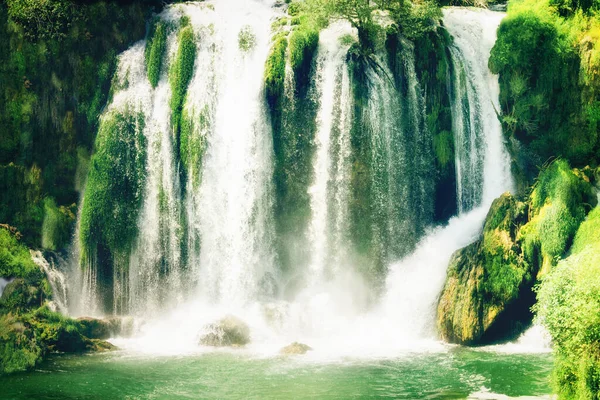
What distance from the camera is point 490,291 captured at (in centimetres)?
2845

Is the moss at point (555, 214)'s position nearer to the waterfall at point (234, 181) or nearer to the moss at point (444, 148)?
the moss at point (444, 148)

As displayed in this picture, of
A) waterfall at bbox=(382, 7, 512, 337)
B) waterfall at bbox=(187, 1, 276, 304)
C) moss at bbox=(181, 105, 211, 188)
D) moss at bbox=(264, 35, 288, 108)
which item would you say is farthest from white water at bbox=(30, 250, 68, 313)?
waterfall at bbox=(382, 7, 512, 337)

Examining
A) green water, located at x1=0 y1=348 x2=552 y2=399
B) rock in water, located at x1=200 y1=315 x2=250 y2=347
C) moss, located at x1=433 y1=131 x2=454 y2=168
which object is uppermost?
moss, located at x1=433 y1=131 x2=454 y2=168

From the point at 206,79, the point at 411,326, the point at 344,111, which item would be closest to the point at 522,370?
the point at 411,326

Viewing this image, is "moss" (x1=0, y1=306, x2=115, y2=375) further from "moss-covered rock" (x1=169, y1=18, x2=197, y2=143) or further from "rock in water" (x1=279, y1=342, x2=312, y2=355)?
"moss-covered rock" (x1=169, y1=18, x2=197, y2=143)

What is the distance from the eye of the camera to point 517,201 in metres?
29.9

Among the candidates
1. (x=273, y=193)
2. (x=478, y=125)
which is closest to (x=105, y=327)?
(x=273, y=193)

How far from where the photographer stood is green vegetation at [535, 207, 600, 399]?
55.7ft

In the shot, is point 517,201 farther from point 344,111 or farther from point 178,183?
point 178,183

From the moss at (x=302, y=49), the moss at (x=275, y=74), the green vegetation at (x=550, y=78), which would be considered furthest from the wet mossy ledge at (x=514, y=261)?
the moss at (x=275, y=74)

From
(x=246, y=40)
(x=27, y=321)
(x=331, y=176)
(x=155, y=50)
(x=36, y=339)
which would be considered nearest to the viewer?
(x=36, y=339)

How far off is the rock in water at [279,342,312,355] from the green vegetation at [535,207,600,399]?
10.8 metres

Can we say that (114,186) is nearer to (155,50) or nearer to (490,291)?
(155,50)

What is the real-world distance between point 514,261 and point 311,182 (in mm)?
9687
